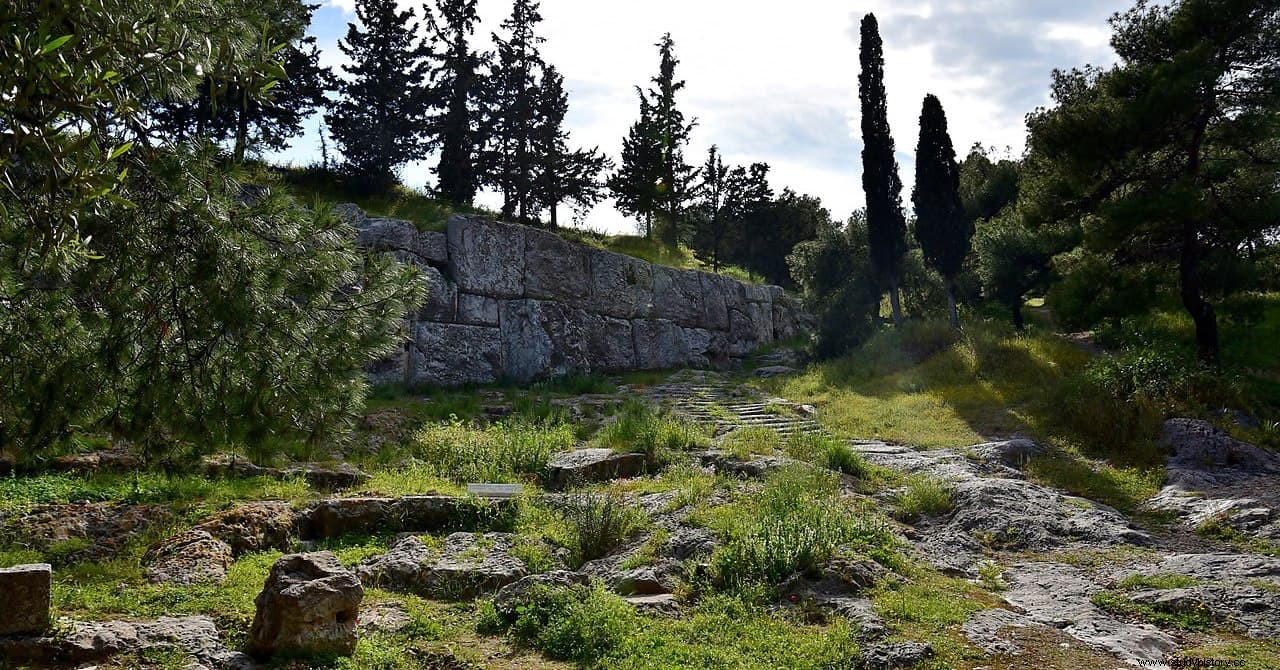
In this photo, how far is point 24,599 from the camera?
12.3 feet

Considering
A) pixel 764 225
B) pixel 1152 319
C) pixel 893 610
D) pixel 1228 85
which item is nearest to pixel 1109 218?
pixel 1228 85

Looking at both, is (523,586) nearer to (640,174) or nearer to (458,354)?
(458,354)

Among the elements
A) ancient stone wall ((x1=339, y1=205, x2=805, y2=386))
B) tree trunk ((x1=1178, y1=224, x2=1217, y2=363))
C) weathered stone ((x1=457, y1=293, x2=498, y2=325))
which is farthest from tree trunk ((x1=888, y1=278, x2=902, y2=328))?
weathered stone ((x1=457, y1=293, x2=498, y2=325))

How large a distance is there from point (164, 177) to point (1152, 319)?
57.0 feet

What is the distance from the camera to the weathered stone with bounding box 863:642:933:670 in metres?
4.09

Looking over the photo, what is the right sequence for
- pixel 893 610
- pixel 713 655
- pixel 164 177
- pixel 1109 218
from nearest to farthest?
pixel 164 177 → pixel 713 655 → pixel 893 610 → pixel 1109 218

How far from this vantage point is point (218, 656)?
3.93 meters

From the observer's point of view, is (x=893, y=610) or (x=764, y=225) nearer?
(x=893, y=610)

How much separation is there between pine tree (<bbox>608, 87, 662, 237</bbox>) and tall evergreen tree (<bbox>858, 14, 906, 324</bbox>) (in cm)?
771

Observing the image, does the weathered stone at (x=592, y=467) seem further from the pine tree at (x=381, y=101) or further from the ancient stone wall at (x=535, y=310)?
the pine tree at (x=381, y=101)

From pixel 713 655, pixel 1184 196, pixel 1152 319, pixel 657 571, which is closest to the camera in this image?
pixel 713 655

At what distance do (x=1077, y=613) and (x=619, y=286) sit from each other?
48.2 ft

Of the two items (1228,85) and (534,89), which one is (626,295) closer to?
(534,89)

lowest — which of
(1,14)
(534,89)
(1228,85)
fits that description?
(1,14)
